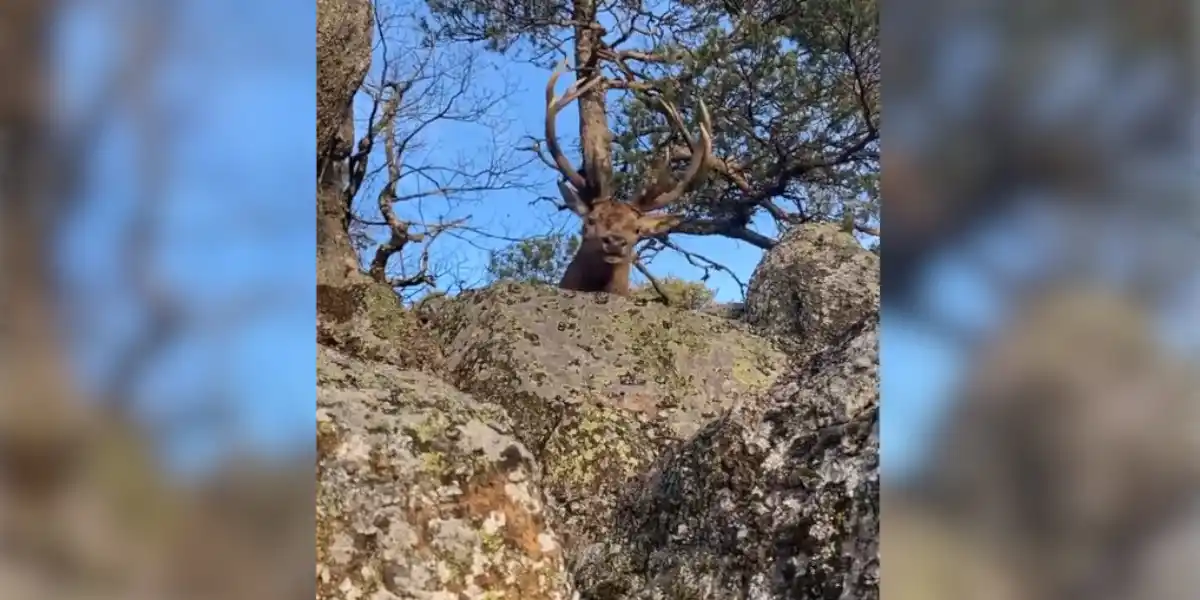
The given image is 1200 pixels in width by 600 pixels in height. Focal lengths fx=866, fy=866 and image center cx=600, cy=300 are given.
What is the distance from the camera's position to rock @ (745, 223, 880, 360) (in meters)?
1.92

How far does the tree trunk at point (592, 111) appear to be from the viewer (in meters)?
2.51

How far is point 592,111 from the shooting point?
8.63 ft

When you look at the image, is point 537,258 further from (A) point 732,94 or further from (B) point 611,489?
(B) point 611,489

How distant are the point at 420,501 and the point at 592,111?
82.7 inches

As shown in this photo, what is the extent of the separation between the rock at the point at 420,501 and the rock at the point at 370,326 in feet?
0.70

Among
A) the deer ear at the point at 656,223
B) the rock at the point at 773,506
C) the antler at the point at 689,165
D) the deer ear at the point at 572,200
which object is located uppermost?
the antler at the point at 689,165

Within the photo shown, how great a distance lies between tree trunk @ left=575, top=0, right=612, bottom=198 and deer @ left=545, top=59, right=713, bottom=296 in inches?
1.1
